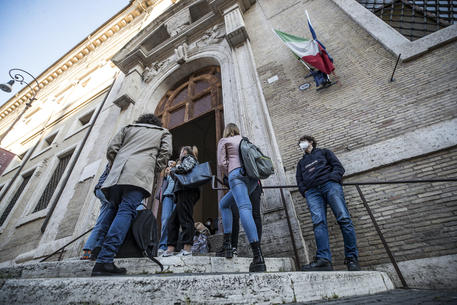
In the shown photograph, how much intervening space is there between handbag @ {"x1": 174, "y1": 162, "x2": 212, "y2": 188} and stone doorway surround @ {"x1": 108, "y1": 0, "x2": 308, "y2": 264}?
121 cm

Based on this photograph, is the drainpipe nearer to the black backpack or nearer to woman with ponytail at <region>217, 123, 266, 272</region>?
the black backpack

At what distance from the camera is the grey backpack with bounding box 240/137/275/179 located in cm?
220

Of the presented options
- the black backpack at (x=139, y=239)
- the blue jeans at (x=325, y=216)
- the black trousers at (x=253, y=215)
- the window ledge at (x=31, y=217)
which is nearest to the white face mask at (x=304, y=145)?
the blue jeans at (x=325, y=216)

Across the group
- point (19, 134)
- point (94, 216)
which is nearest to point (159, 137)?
point (94, 216)

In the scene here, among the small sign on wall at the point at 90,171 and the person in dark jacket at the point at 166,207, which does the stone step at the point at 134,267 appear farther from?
the small sign on wall at the point at 90,171

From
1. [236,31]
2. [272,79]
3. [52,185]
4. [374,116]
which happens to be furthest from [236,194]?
[52,185]

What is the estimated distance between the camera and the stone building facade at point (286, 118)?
8.92 feet

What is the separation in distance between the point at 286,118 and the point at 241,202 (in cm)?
273

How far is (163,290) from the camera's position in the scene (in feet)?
3.38

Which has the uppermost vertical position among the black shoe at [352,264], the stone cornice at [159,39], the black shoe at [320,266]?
the stone cornice at [159,39]

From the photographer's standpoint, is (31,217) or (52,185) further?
(52,185)

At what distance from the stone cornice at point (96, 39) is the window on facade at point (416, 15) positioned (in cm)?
1210

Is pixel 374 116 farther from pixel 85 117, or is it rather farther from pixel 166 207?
pixel 85 117

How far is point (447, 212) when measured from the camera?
2455mm
